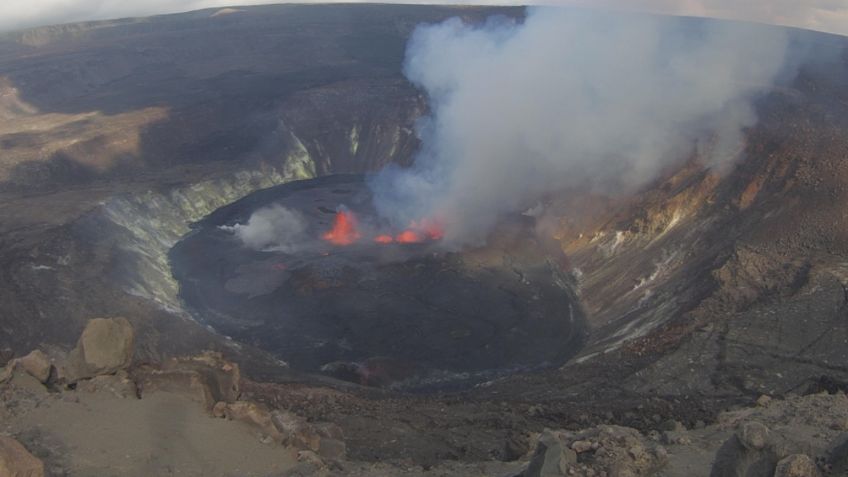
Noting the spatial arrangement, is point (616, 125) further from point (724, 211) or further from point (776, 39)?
point (776, 39)

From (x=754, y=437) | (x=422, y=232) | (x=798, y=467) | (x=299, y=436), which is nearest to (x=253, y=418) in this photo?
(x=299, y=436)

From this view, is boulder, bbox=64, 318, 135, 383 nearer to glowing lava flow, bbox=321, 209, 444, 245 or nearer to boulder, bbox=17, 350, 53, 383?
boulder, bbox=17, 350, 53, 383

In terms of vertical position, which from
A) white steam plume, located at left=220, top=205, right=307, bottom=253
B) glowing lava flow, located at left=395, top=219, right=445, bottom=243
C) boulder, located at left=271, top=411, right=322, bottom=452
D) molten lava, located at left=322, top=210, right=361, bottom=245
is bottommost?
white steam plume, located at left=220, top=205, right=307, bottom=253

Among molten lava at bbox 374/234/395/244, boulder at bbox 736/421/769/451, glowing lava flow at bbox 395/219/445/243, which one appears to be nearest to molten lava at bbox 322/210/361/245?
molten lava at bbox 374/234/395/244

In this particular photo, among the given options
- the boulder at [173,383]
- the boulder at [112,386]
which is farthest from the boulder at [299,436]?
the boulder at [112,386]

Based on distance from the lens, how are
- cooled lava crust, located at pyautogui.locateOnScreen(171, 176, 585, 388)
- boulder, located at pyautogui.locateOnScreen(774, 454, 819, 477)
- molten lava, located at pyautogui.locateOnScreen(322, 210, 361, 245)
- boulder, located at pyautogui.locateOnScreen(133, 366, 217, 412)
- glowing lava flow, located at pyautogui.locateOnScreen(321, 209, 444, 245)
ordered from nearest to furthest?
boulder, located at pyautogui.locateOnScreen(774, 454, 819, 477)
boulder, located at pyautogui.locateOnScreen(133, 366, 217, 412)
cooled lava crust, located at pyautogui.locateOnScreen(171, 176, 585, 388)
glowing lava flow, located at pyautogui.locateOnScreen(321, 209, 444, 245)
molten lava, located at pyautogui.locateOnScreen(322, 210, 361, 245)

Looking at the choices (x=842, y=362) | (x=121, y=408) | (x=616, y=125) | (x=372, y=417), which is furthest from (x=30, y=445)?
(x=616, y=125)
